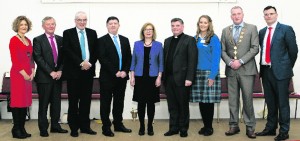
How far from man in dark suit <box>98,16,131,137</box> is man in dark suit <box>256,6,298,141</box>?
170 cm

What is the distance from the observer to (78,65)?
4.44 meters

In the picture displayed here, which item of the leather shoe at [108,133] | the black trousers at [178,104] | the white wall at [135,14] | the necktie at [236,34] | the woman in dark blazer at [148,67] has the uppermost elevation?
the white wall at [135,14]

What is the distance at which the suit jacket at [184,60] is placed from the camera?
439 centimetres

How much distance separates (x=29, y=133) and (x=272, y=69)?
10.4ft

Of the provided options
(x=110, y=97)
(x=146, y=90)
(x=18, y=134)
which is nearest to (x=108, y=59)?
(x=110, y=97)

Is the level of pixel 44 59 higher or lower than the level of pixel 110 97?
higher

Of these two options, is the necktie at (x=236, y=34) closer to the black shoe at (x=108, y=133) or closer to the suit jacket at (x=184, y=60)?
the suit jacket at (x=184, y=60)

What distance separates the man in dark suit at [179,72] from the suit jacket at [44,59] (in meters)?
1.37

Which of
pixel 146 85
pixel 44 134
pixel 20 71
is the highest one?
pixel 20 71

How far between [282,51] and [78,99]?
253 centimetres

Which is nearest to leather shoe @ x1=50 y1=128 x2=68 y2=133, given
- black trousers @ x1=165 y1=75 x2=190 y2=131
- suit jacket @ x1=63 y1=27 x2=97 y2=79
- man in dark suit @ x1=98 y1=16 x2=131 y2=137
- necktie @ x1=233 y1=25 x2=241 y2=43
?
man in dark suit @ x1=98 y1=16 x2=131 y2=137

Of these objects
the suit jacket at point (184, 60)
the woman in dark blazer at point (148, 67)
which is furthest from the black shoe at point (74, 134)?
the suit jacket at point (184, 60)

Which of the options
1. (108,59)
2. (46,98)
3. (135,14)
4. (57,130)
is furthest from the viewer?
(135,14)

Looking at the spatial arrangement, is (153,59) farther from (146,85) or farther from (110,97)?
(110,97)
